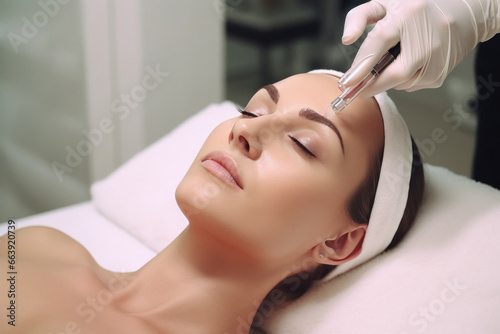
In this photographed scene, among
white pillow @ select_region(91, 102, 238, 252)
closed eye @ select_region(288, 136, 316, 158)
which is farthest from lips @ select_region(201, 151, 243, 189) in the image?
white pillow @ select_region(91, 102, 238, 252)

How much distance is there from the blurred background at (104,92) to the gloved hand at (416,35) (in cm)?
99

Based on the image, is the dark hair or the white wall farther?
the white wall

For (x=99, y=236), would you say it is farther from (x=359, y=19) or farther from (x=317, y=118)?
(x=359, y=19)

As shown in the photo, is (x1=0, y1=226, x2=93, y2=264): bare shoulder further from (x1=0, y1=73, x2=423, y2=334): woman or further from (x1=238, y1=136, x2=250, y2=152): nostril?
(x1=238, y1=136, x2=250, y2=152): nostril

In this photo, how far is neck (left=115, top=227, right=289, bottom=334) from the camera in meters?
1.30

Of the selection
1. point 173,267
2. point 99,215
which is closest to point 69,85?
point 99,215

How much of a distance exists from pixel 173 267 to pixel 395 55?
2.20 feet

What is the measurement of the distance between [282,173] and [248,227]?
13 cm

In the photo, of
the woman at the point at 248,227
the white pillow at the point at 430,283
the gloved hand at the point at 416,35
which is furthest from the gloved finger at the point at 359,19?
the white pillow at the point at 430,283

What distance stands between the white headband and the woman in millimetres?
16

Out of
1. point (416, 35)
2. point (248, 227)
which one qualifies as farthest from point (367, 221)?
point (416, 35)

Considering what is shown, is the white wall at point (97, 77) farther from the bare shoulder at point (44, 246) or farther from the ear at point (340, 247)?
the ear at point (340, 247)

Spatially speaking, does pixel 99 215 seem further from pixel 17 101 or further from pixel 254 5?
pixel 254 5

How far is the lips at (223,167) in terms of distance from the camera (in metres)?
1.21
